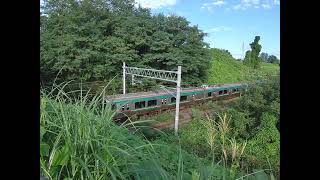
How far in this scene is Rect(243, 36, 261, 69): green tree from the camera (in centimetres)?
587

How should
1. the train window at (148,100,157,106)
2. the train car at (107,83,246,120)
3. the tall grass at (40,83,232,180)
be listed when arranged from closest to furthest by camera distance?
the tall grass at (40,83,232,180) → the train car at (107,83,246,120) → the train window at (148,100,157,106)

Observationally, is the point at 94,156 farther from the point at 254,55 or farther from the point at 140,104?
the point at 254,55

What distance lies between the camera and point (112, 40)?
17.3ft

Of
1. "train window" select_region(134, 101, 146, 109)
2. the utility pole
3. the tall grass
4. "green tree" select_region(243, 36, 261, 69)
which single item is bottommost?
"train window" select_region(134, 101, 146, 109)

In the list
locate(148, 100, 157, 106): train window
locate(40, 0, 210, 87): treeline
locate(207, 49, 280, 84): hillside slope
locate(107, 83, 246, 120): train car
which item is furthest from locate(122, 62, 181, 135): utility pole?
locate(207, 49, 280, 84): hillside slope

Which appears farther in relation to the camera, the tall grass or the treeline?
the treeline

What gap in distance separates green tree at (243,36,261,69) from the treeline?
0.97 metres

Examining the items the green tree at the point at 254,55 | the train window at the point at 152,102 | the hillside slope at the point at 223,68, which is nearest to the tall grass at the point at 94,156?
the train window at the point at 152,102

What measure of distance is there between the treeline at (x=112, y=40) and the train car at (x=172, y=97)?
0.41m

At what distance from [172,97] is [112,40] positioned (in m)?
1.62

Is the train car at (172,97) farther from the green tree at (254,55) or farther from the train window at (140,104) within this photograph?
the green tree at (254,55)

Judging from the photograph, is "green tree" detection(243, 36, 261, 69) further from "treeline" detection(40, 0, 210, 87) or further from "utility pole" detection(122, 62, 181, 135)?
"utility pole" detection(122, 62, 181, 135)
